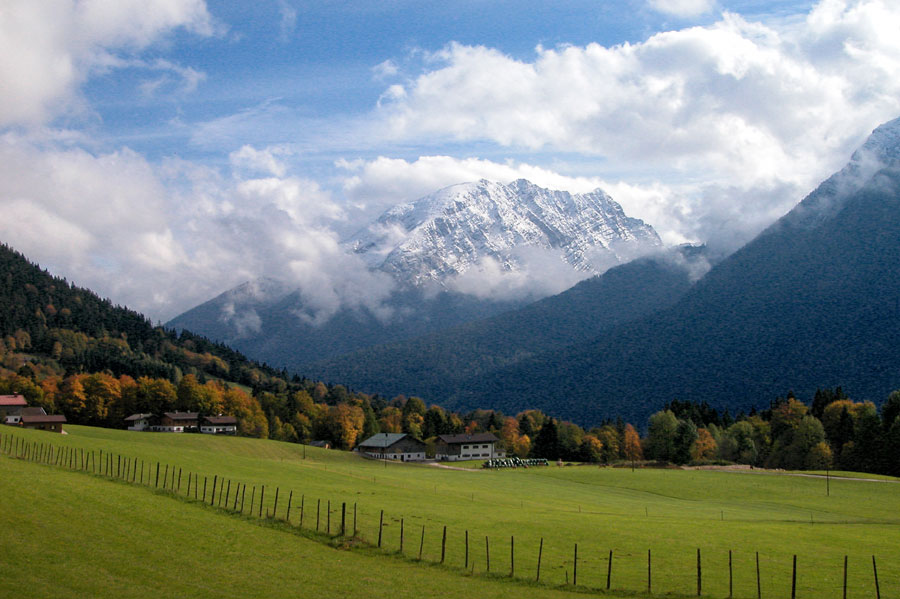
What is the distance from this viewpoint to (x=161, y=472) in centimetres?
5403

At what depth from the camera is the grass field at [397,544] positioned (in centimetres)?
2594

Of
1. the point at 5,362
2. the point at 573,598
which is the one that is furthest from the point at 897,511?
the point at 5,362

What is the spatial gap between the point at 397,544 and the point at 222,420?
10848cm

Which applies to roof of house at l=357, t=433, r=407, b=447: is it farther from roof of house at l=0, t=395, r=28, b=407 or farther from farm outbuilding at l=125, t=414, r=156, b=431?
roof of house at l=0, t=395, r=28, b=407

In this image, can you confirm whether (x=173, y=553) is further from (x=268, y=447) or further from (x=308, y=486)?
(x=268, y=447)

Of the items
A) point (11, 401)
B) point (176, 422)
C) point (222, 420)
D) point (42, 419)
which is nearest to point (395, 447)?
point (222, 420)

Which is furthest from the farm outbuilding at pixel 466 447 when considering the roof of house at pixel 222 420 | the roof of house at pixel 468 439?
the roof of house at pixel 222 420

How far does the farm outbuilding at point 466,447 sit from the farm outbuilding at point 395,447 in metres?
4.72

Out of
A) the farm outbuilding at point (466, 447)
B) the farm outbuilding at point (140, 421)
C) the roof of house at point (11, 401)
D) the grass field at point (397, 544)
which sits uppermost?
the roof of house at point (11, 401)

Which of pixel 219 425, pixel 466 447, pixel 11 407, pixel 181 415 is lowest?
pixel 466 447

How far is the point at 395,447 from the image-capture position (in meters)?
130

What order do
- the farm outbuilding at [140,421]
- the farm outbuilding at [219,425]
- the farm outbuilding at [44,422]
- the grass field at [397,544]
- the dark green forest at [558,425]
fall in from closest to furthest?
1. the grass field at [397,544]
2. the farm outbuilding at [44,422]
3. the dark green forest at [558,425]
4. the farm outbuilding at [140,421]
5. the farm outbuilding at [219,425]

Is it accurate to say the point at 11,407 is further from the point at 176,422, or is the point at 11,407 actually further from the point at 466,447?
the point at 466,447

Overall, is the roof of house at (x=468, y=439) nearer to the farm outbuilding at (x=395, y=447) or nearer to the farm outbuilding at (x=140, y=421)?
the farm outbuilding at (x=395, y=447)
